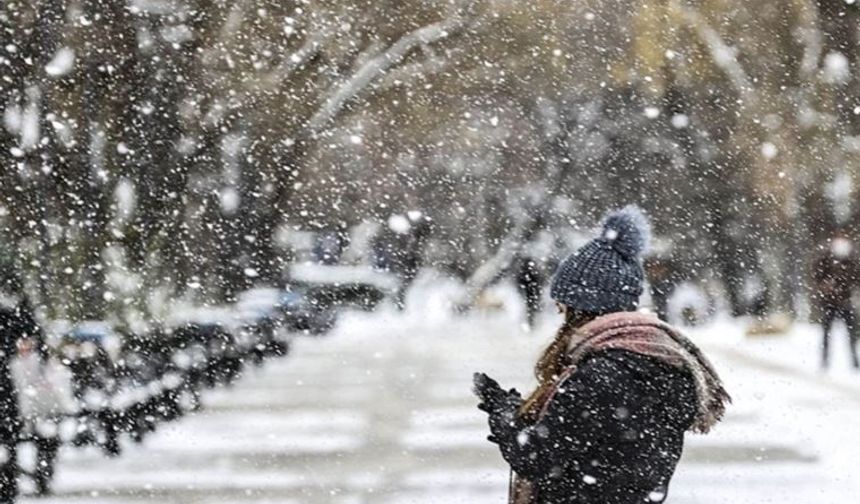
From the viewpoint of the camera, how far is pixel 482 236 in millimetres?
42500

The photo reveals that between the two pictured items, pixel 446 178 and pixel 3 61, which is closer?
pixel 3 61

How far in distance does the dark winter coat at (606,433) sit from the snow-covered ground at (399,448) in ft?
15.6

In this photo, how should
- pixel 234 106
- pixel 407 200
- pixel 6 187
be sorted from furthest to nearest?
pixel 407 200 < pixel 234 106 < pixel 6 187

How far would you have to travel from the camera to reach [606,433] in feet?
8.75

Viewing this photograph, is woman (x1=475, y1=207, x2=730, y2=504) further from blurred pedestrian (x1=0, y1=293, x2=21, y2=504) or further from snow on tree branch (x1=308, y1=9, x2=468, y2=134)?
snow on tree branch (x1=308, y1=9, x2=468, y2=134)

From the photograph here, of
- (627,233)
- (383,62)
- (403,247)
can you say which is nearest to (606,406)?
(627,233)

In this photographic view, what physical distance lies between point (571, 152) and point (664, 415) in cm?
3117

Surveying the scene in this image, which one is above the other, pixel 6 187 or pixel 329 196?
pixel 329 196

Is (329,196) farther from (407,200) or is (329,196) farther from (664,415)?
(664,415)

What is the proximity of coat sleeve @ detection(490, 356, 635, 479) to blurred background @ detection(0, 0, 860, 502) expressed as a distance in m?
5.79

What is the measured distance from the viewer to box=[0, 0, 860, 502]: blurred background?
40.5 feet

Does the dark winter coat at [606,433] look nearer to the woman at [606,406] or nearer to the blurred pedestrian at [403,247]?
the woman at [606,406]

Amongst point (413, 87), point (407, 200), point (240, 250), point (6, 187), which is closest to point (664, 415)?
point (6, 187)

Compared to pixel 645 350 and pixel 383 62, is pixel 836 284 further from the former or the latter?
pixel 645 350
